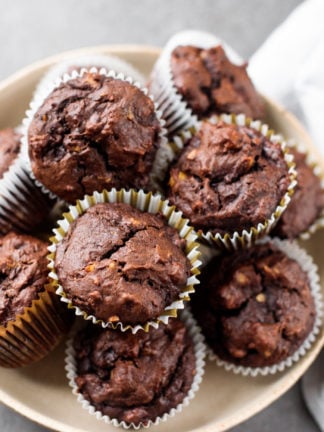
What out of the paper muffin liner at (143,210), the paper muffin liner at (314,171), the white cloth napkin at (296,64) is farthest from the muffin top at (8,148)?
the white cloth napkin at (296,64)

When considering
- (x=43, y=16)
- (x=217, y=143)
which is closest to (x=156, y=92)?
(x=217, y=143)

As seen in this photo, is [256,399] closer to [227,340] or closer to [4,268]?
[227,340]

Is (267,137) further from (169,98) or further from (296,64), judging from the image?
(296,64)

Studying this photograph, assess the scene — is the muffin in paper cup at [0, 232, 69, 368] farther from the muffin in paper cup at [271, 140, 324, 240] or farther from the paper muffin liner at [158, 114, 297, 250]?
the muffin in paper cup at [271, 140, 324, 240]

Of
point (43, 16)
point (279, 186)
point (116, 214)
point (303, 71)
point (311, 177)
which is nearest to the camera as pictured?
point (116, 214)

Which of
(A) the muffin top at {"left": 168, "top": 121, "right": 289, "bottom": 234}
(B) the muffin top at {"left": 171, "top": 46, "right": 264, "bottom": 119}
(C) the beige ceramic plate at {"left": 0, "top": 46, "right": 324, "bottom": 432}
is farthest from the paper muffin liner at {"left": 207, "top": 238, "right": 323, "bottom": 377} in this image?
(B) the muffin top at {"left": 171, "top": 46, "right": 264, "bottom": 119}
